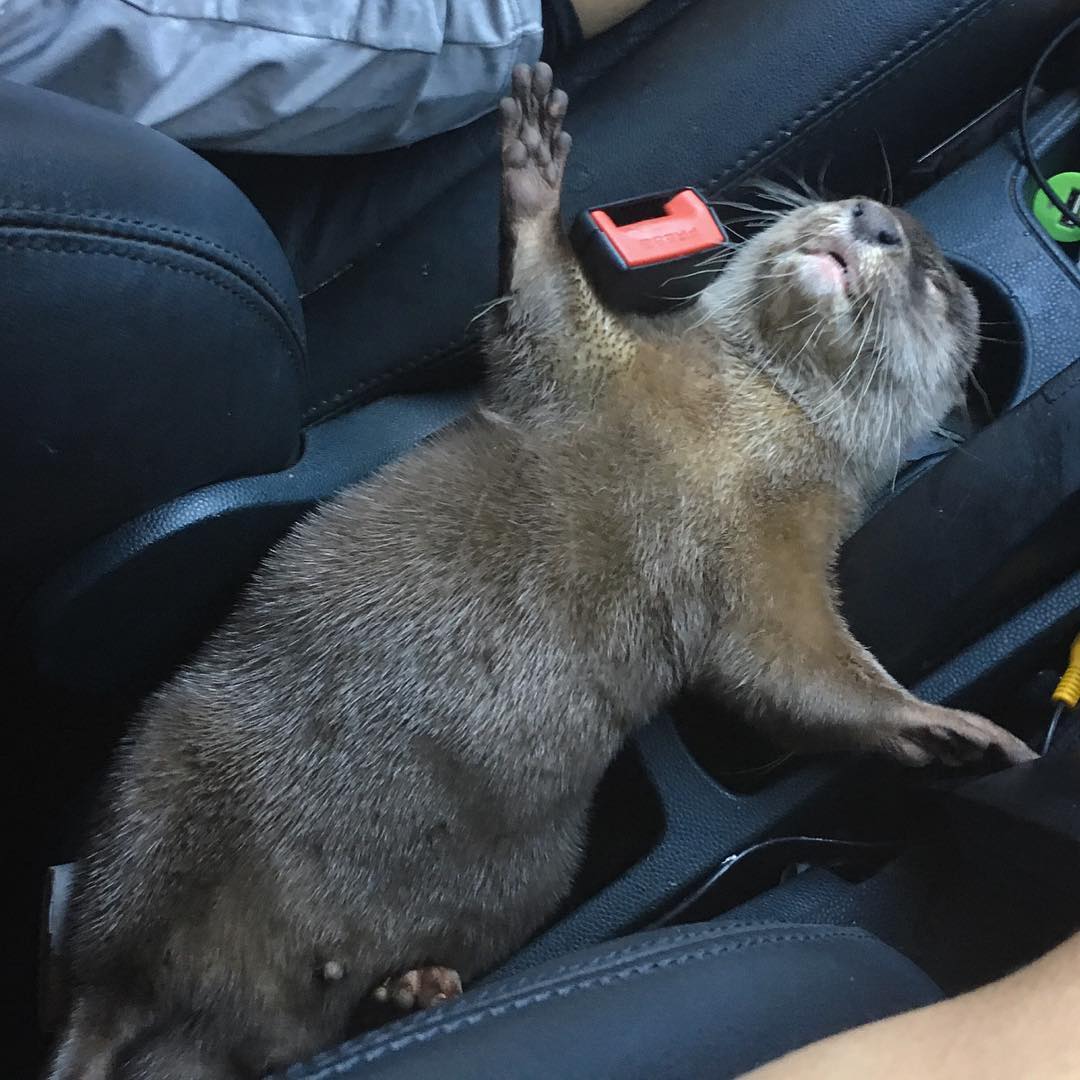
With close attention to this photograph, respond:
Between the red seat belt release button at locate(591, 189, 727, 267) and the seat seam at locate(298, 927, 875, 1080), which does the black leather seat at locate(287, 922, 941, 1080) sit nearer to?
the seat seam at locate(298, 927, 875, 1080)

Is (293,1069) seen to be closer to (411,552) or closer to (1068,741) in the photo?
(411,552)

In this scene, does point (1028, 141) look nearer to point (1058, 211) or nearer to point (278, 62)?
point (1058, 211)

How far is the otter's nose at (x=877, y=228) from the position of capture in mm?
1366

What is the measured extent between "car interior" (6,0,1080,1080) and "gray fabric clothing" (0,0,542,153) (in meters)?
0.13

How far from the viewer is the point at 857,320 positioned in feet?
4.57

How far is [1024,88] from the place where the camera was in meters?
1.47

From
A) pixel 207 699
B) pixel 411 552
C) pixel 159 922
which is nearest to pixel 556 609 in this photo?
pixel 411 552

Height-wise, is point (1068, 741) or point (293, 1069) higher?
point (293, 1069)

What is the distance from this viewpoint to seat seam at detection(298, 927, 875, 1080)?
75 cm

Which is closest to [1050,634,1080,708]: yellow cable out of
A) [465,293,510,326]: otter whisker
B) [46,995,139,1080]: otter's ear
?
[465,293,510,326]: otter whisker

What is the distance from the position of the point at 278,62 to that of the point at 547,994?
3.37 ft

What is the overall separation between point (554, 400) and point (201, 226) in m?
0.52

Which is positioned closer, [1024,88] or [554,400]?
[554,400]

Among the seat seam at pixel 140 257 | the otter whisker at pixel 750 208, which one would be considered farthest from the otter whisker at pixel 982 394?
the seat seam at pixel 140 257
